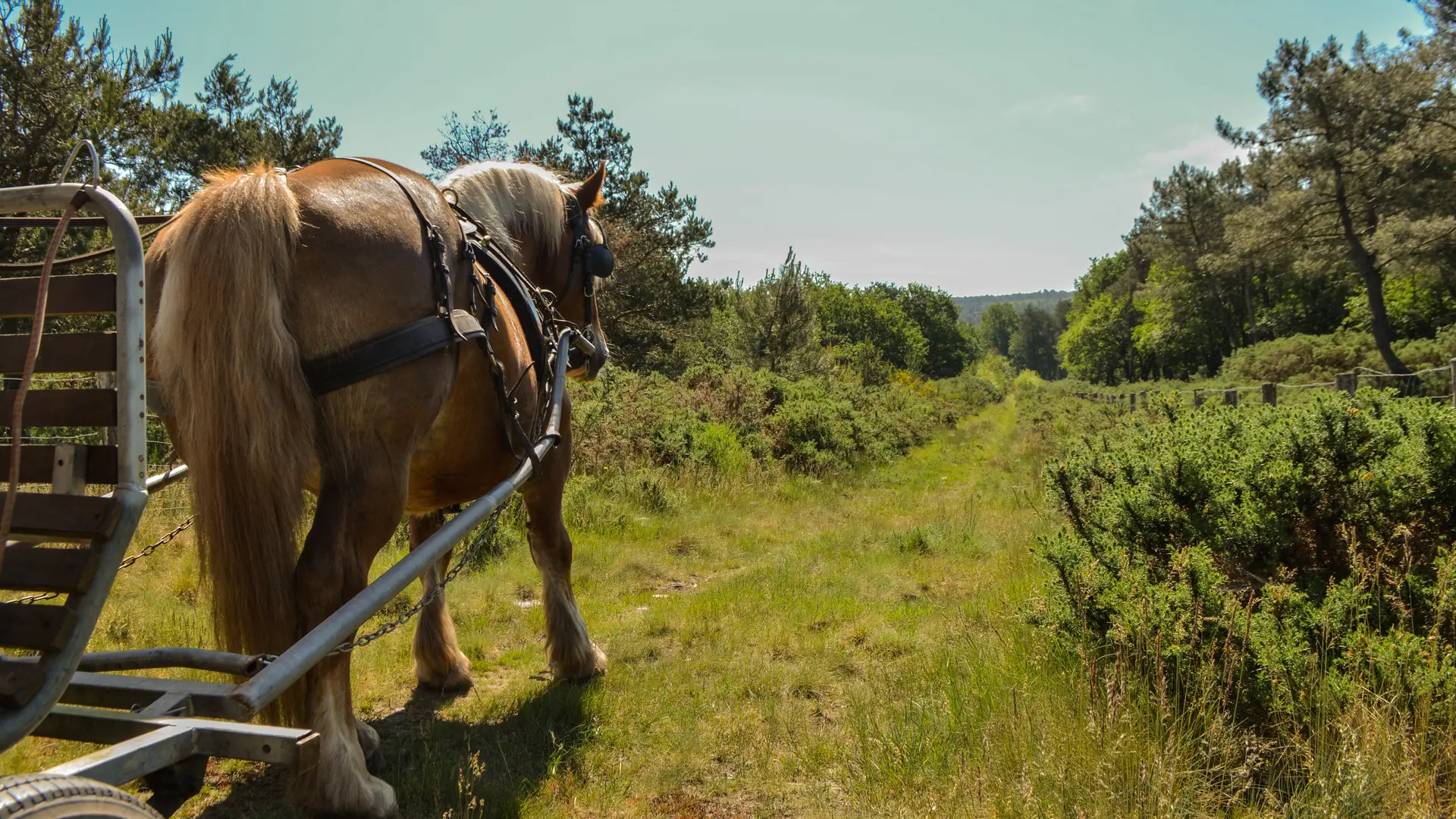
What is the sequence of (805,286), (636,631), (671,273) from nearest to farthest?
1. (636,631)
2. (671,273)
3. (805,286)

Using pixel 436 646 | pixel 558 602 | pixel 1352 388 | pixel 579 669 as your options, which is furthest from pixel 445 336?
pixel 1352 388

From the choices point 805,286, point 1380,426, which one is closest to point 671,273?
point 805,286

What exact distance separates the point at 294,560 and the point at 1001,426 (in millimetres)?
31058

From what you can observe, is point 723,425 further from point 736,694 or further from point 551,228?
point 736,694

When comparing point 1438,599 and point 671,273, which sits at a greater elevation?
point 671,273

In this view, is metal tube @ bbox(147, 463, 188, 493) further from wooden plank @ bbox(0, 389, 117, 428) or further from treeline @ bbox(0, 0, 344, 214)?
treeline @ bbox(0, 0, 344, 214)

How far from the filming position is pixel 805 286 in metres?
21.6

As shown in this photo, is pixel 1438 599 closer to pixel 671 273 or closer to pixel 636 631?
pixel 636 631

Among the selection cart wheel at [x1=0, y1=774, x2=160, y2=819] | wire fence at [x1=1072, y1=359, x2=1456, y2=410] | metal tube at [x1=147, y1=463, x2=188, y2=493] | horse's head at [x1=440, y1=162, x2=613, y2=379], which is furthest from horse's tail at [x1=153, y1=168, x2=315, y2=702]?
wire fence at [x1=1072, y1=359, x2=1456, y2=410]

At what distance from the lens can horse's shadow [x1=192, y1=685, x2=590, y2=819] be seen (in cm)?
260

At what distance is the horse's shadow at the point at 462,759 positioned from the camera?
2598 mm

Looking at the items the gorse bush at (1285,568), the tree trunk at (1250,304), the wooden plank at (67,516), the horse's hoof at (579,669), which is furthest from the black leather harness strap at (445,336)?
the tree trunk at (1250,304)

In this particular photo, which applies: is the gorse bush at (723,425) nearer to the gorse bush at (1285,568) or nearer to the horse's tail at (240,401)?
the gorse bush at (1285,568)

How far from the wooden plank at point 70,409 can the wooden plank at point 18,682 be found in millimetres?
478
